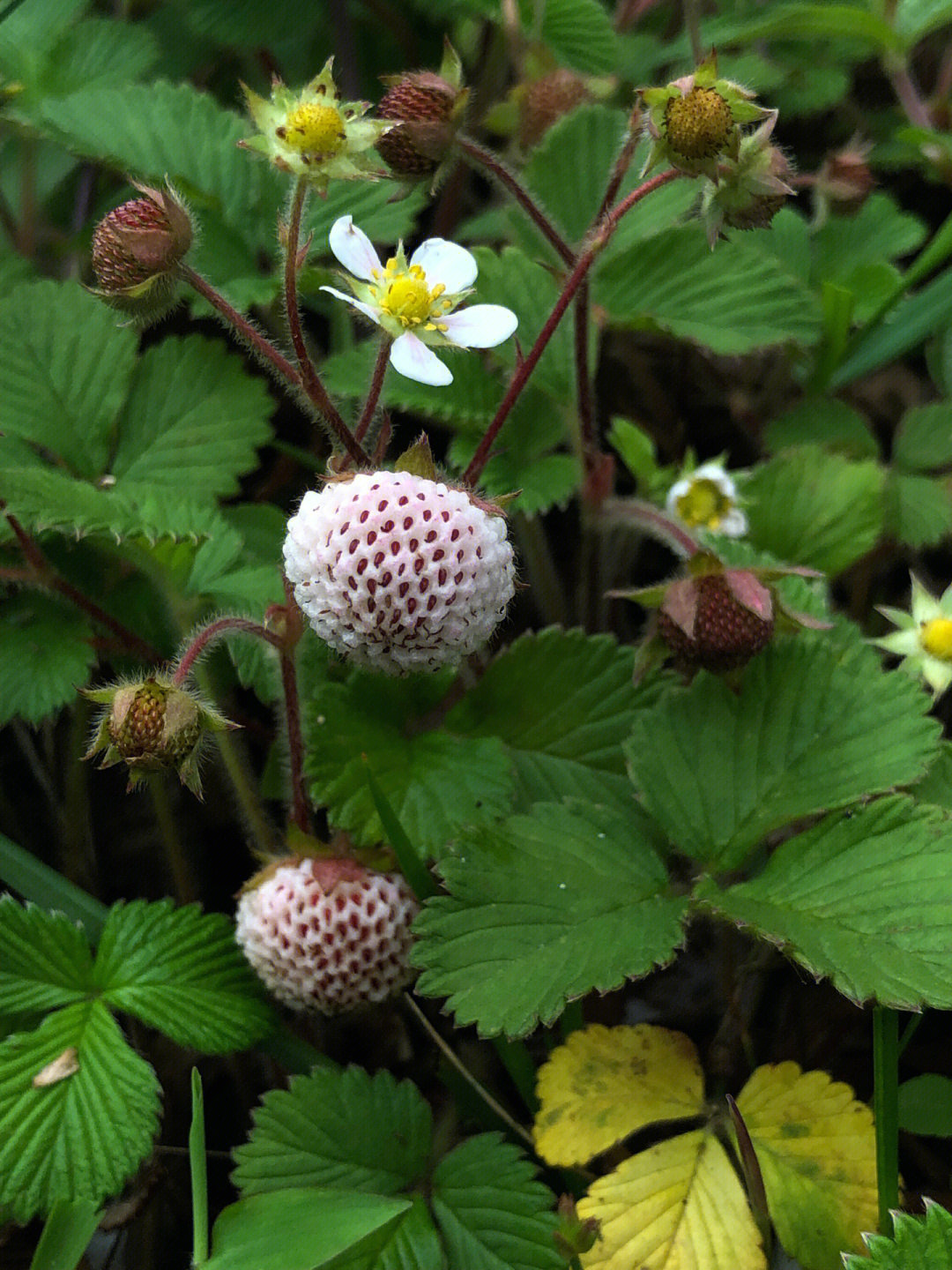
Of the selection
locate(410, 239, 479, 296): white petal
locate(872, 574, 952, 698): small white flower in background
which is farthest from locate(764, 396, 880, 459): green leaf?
locate(410, 239, 479, 296): white petal

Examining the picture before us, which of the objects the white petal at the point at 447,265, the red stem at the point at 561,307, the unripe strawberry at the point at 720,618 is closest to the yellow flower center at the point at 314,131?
the white petal at the point at 447,265

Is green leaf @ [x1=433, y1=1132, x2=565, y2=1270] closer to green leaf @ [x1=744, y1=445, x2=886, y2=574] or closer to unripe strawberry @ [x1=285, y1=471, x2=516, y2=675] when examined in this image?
unripe strawberry @ [x1=285, y1=471, x2=516, y2=675]

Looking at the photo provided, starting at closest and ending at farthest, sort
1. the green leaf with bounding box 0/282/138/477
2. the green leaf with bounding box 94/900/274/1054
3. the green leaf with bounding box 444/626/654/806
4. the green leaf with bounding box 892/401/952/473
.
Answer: the green leaf with bounding box 94/900/274/1054 < the green leaf with bounding box 444/626/654/806 < the green leaf with bounding box 0/282/138/477 < the green leaf with bounding box 892/401/952/473

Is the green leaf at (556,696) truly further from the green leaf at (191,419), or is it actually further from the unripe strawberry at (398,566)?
the green leaf at (191,419)

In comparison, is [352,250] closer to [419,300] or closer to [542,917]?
[419,300]

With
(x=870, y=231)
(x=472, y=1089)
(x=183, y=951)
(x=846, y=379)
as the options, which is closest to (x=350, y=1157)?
(x=472, y=1089)

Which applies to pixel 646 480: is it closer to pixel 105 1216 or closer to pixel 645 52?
pixel 645 52
